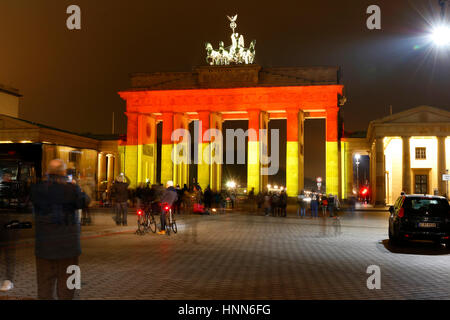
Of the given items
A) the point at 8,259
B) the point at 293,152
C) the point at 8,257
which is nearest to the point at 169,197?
the point at 8,257

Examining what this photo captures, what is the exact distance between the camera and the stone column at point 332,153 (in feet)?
194

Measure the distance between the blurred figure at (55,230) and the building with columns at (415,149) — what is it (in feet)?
159

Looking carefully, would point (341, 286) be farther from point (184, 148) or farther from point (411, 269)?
point (184, 148)

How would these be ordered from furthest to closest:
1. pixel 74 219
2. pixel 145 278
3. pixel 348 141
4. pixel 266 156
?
pixel 348 141
pixel 266 156
pixel 145 278
pixel 74 219

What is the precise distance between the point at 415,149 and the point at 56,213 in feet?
189

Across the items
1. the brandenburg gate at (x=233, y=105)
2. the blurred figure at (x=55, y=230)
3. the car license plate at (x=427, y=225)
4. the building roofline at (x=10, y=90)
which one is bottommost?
the car license plate at (x=427, y=225)

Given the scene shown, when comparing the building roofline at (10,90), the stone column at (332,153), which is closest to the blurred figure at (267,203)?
the stone column at (332,153)

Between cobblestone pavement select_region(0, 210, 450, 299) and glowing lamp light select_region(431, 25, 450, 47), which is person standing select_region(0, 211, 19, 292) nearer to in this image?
cobblestone pavement select_region(0, 210, 450, 299)

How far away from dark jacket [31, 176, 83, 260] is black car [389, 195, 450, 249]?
1235cm

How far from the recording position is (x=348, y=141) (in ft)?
225

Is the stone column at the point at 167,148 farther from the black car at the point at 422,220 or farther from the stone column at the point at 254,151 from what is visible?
the black car at the point at 422,220

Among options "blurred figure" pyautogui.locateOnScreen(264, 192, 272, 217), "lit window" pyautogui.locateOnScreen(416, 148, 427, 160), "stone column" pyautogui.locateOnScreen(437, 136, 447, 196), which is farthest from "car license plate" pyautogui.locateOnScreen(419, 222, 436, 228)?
"lit window" pyautogui.locateOnScreen(416, 148, 427, 160)
